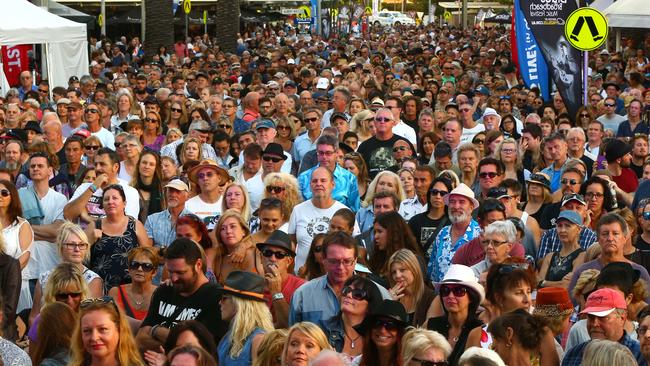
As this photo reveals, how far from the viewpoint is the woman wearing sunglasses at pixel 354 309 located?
308 inches

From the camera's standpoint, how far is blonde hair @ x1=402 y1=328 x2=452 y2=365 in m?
6.70

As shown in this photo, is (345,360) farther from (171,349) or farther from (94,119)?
(94,119)

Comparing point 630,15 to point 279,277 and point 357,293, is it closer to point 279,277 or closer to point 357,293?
point 279,277

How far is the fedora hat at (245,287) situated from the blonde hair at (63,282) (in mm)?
1249

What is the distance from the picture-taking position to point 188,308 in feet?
27.5

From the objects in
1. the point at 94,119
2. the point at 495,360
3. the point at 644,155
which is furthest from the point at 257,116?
the point at 495,360

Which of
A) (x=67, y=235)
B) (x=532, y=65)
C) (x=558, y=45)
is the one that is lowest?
(x=532, y=65)

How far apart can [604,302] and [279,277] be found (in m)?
2.28

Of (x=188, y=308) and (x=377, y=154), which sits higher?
(x=188, y=308)

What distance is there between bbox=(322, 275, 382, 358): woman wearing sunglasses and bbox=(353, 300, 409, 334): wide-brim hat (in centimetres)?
29

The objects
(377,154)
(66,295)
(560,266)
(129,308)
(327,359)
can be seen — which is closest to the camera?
(327,359)

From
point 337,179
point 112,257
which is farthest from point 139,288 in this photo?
point 337,179

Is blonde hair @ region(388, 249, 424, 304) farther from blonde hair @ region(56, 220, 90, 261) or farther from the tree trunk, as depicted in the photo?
the tree trunk

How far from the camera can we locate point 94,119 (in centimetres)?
1605
